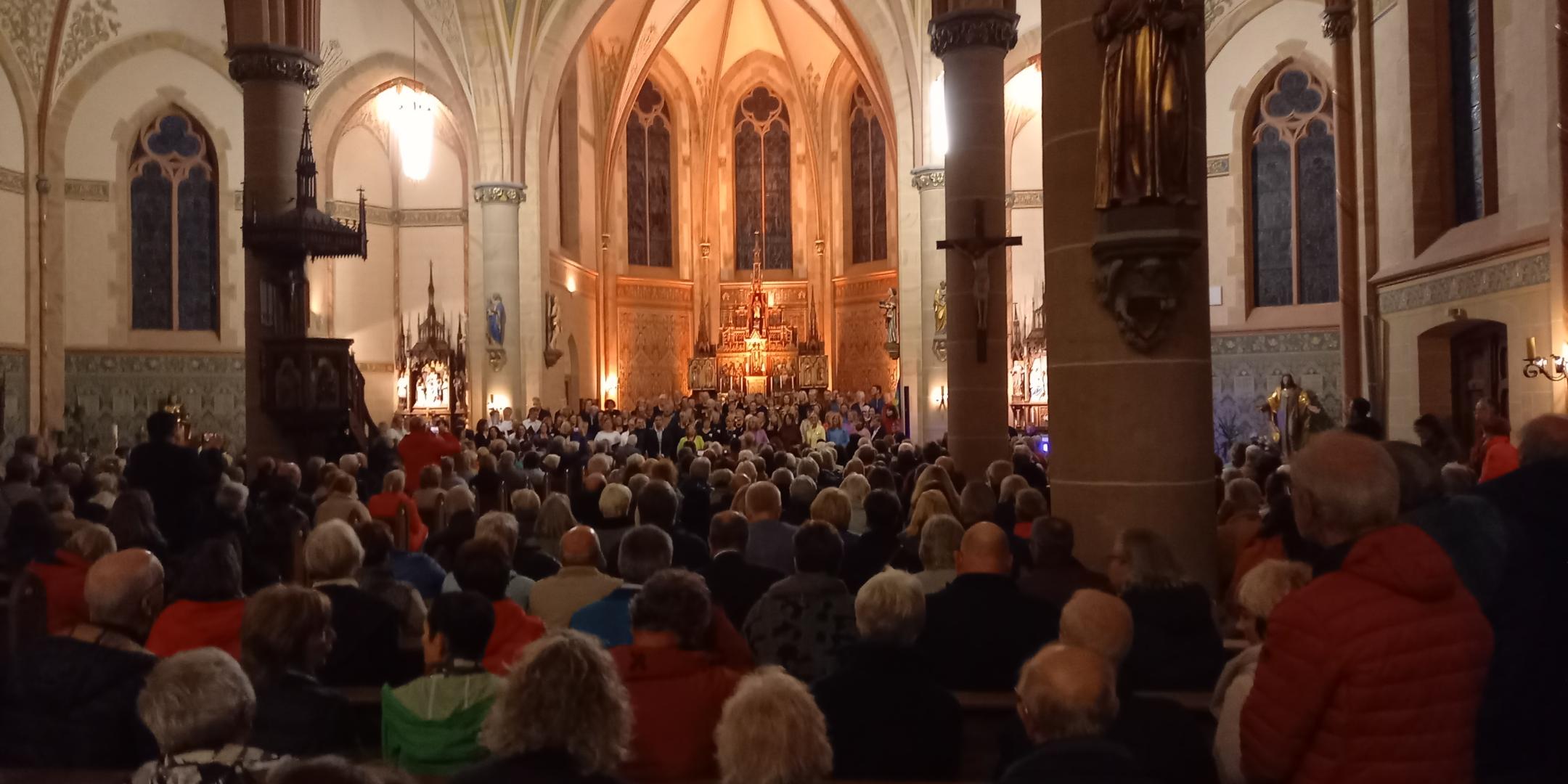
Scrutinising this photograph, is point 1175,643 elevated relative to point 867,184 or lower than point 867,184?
lower

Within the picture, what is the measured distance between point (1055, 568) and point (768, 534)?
68.6 inches

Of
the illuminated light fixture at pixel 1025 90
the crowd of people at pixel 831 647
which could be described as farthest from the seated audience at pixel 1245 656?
the illuminated light fixture at pixel 1025 90

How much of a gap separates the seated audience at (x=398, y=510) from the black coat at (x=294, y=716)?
4.55m

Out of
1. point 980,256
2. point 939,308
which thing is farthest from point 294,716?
point 939,308

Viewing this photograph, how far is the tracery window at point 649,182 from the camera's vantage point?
33.3m

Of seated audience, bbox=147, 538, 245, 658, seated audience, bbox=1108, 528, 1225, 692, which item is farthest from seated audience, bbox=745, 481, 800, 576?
seated audience, bbox=147, 538, 245, 658

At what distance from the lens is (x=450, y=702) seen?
148 inches

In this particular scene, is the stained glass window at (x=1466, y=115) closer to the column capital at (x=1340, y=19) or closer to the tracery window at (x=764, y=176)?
the column capital at (x=1340, y=19)

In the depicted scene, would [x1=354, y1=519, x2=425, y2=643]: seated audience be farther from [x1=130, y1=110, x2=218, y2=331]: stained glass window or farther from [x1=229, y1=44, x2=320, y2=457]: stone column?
[x1=130, y1=110, x2=218, y2=331]: stained glass window

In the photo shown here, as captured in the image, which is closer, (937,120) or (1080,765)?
(1080,765)

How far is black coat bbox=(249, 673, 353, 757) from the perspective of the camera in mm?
3682

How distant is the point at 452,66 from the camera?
977 inches

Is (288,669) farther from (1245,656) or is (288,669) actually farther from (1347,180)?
(1347,180)

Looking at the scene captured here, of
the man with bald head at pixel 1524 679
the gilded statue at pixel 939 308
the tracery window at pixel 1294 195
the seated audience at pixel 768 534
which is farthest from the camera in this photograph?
the gilded statue at pixel 939 308
